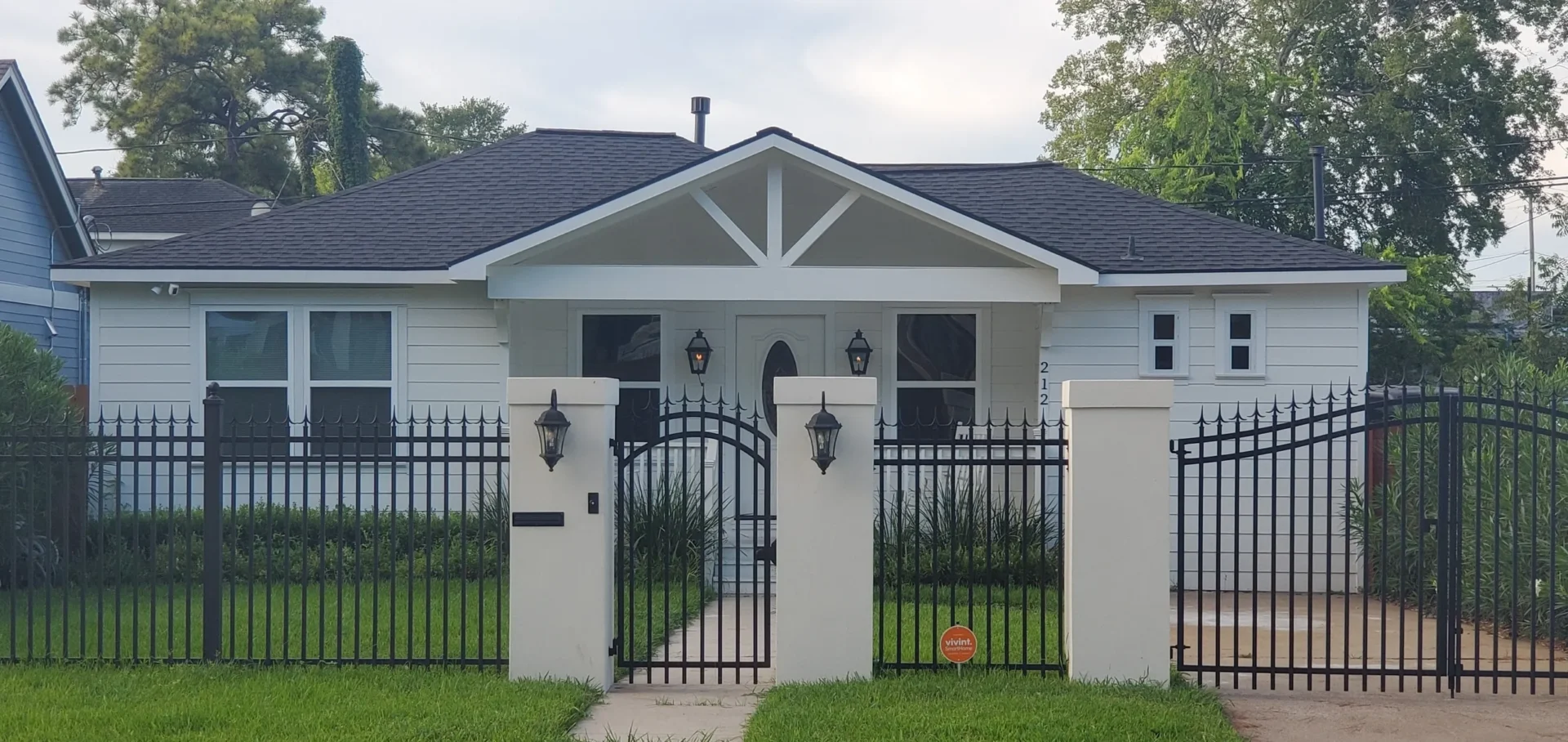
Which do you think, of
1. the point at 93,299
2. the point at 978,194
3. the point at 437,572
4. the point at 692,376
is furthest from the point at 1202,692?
the point at 93,299

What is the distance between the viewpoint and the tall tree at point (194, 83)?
41.0 meters

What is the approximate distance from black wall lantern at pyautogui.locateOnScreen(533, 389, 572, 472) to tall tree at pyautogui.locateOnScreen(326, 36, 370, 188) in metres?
24.8

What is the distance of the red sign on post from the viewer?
306 inches

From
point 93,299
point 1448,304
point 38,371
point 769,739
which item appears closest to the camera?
point 769,739

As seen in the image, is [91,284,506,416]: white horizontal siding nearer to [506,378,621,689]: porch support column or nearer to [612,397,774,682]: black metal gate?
[612,397,774,682]: black metal gate

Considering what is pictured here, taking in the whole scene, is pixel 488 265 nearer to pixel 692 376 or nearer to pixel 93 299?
pixel 692 376

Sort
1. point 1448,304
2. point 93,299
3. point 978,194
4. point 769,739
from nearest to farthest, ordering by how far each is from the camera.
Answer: point 769,739 < point 93,299 < point 978,194 < point 1448,304

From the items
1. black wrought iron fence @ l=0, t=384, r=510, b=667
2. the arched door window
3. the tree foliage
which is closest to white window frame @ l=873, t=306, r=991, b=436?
the arched door window

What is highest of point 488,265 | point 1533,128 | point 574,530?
point 1533,128

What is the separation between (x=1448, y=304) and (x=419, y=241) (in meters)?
23.1

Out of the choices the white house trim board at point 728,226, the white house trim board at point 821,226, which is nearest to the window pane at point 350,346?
the white house trim board at point 728,226

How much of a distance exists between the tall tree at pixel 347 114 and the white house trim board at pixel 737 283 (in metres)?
20.1

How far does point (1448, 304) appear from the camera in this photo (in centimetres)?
2864

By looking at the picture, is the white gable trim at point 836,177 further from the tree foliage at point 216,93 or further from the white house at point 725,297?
the tree foliage at point 216,93
